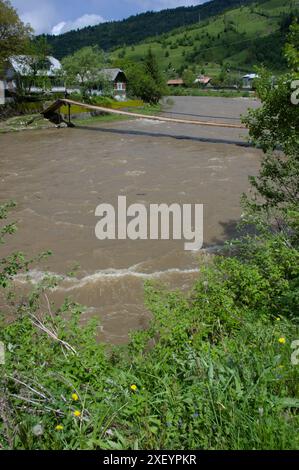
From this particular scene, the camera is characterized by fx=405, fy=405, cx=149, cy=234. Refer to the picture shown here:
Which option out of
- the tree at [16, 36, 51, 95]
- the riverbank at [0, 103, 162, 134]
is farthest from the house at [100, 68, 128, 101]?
the riverbank at [0, 103, 162, 134]

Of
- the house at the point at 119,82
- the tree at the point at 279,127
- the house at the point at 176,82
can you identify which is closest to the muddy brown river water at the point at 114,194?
the tree at the point at 279,127

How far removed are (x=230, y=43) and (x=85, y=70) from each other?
111 metres

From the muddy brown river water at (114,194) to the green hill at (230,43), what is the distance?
8467 centimetres

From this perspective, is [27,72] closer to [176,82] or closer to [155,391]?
[155,391]

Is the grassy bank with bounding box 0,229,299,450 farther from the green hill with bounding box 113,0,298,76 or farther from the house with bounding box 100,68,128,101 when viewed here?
the green hill with bounding box 113,0,298,76

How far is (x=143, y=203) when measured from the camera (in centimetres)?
1288

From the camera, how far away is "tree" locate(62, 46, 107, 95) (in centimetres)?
3988

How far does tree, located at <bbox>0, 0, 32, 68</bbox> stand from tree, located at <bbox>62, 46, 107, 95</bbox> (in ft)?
21.3

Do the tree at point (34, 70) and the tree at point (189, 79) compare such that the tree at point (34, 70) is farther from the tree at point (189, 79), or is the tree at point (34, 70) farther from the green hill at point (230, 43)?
the green hill at point (230, 43)

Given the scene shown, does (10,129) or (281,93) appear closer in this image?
(281,93)

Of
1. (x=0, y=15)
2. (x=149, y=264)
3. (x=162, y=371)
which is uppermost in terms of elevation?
(x=0, y=15)

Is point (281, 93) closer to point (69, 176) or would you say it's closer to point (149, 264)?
point (149, 264)

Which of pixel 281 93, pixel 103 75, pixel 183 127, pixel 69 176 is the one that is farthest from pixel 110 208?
pixel 103 75

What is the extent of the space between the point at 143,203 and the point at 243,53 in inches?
4934
